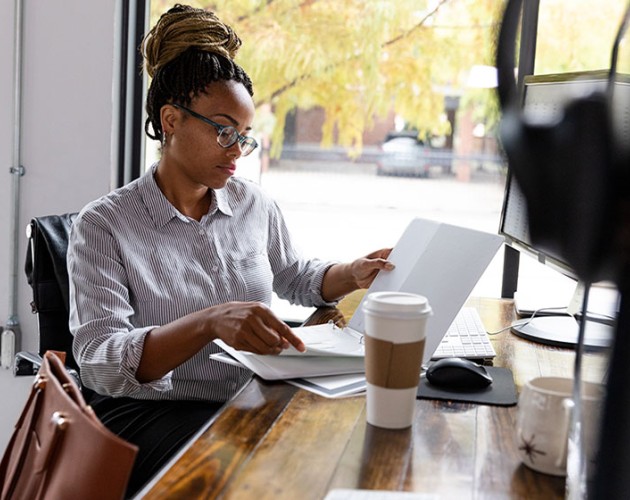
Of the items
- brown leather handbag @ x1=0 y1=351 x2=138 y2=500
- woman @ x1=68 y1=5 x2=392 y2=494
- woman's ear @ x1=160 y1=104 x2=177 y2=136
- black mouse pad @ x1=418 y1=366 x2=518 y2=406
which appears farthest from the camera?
woman's ear @ x1=160 y1=104 x2=177 y2=136

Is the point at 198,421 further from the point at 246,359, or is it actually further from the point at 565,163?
the point at 565,163

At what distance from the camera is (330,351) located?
4.57 ft

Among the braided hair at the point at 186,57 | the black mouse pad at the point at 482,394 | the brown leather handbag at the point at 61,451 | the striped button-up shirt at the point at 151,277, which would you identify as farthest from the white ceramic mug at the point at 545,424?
the braided hair at the point at 186,57

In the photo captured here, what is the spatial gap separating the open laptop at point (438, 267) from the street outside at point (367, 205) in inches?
33.1

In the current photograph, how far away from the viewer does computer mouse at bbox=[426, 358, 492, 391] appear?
1312 millimetres

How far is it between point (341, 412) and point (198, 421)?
17.7 inches

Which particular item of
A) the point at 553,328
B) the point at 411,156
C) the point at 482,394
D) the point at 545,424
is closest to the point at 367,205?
the point at 411,156

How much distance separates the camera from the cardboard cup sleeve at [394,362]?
109 centimetres

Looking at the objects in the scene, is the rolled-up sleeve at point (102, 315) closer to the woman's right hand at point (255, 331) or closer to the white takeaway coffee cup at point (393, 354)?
the woman's right hand at point (255, 331)

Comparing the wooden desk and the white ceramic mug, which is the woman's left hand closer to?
the wooden desk

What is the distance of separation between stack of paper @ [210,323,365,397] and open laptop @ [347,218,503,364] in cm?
12

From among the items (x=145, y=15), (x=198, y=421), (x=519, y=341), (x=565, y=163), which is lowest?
(x=198, y=421)

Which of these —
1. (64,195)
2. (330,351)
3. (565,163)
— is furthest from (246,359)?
(64,195)

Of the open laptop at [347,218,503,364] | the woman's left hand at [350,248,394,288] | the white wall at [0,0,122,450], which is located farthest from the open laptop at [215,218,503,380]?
the white wall at [0,0,122,450]
